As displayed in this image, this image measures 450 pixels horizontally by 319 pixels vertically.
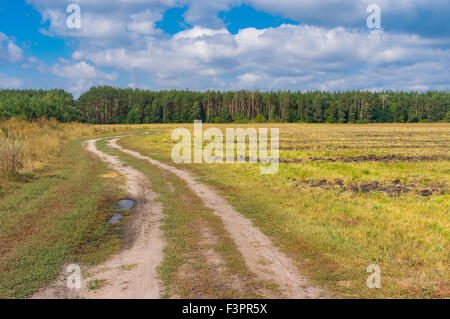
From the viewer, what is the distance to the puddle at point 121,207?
1116cm

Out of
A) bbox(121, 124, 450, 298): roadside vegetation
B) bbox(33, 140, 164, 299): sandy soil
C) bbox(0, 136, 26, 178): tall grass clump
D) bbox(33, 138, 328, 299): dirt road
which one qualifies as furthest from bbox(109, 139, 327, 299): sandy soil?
bbox(0, 136, 26, 178): tall grass clump

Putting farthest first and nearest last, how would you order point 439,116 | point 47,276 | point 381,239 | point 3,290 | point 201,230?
point 439,116, point 201,230, point 381,239, point 47,276, point 3,290

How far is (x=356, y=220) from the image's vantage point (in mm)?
10867

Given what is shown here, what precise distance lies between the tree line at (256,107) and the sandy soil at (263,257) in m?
132

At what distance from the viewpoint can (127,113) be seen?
149750 millimetres

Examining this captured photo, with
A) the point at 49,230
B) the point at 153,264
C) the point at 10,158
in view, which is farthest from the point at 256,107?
the point at 153,264

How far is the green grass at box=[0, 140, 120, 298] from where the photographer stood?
22.6 feet

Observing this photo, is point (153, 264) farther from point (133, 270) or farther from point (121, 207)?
point (121, 207)

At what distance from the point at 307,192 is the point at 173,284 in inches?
395

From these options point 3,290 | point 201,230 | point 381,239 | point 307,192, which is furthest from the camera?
point 307,192

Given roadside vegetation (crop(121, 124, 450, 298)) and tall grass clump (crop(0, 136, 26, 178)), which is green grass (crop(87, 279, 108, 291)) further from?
tall grass clump (crop(0, 136, 26, 178))

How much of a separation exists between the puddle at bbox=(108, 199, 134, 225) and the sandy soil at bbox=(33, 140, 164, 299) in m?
0.55
